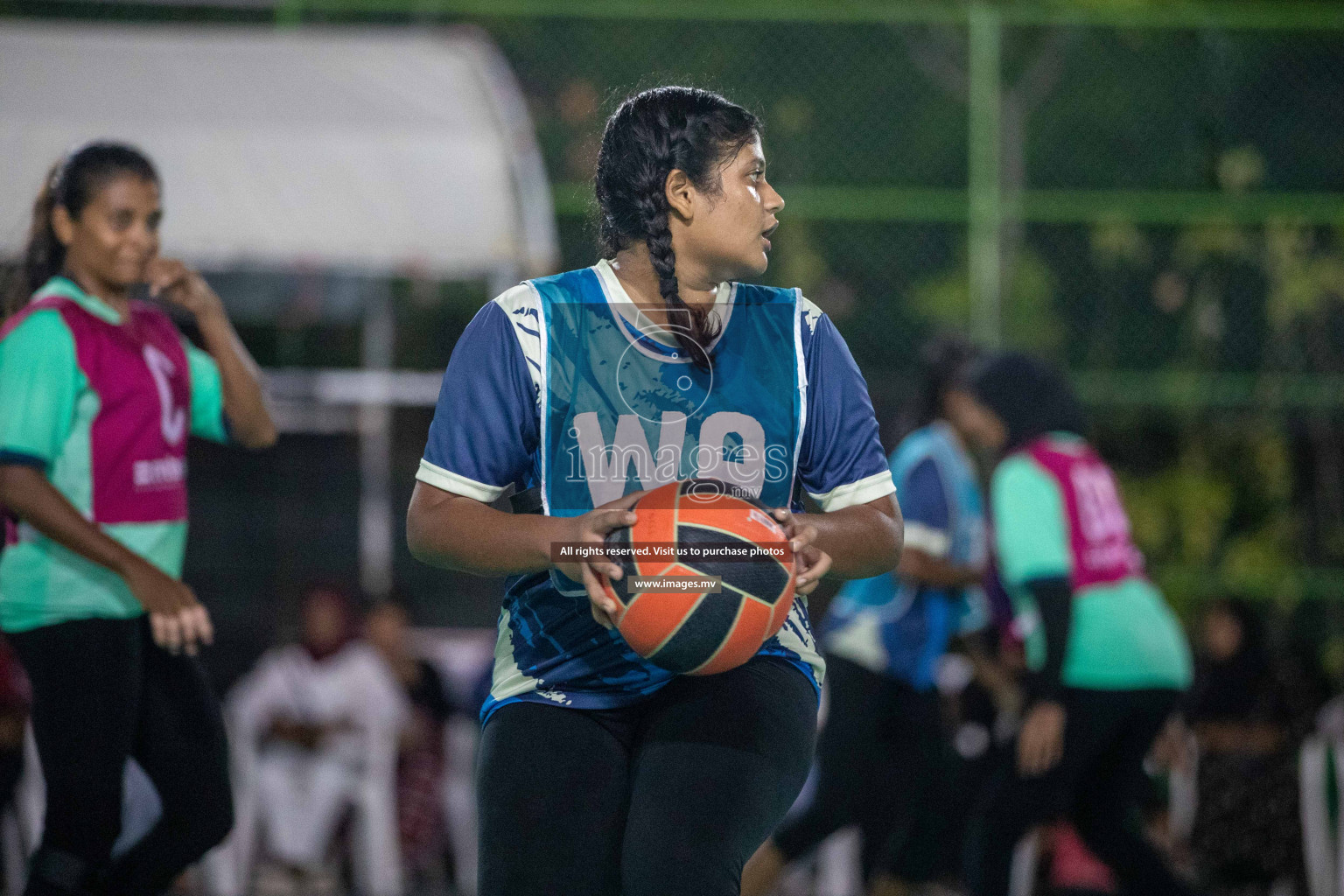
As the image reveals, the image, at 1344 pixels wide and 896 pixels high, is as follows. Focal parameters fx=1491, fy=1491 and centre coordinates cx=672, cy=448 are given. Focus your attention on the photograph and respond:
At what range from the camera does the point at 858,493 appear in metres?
2.69

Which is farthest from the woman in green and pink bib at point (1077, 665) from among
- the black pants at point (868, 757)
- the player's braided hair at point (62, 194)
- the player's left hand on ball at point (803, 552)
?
the player's braided hair at point (62, 194)

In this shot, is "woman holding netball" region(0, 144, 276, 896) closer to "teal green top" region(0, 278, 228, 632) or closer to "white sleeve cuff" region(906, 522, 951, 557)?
"teal green top" region(0, 278, 228, 632)

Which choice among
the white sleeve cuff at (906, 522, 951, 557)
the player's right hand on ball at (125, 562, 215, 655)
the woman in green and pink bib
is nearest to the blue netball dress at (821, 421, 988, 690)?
the white sleeve cuff at (906, 522, 951, 557)

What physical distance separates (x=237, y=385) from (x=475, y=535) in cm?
172

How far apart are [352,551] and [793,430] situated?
7479mm

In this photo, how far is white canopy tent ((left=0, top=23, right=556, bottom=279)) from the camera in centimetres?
789

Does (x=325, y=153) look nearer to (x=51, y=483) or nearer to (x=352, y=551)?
(x=352, y=551)

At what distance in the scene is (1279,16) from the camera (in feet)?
30.2

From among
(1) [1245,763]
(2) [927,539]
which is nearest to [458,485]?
(2) [927,539]

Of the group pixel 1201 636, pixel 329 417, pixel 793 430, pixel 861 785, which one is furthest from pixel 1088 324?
pixel 793 430

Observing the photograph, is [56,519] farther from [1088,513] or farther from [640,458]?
[1088,513]

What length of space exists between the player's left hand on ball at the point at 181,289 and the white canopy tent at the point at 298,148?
400 centimetres

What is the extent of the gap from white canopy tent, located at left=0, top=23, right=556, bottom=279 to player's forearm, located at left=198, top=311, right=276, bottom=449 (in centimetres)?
393

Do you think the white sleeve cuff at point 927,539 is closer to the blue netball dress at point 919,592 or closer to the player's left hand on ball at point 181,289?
the blue netball dress at point 919,592
